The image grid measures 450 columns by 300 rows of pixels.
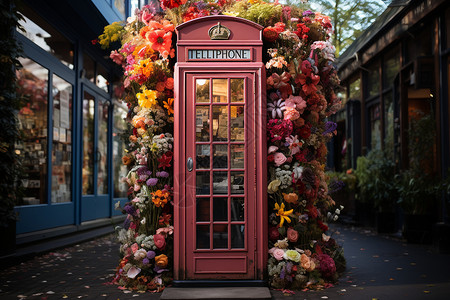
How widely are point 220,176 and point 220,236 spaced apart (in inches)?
27.8

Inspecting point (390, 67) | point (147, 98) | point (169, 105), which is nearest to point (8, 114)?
point (147, 98)

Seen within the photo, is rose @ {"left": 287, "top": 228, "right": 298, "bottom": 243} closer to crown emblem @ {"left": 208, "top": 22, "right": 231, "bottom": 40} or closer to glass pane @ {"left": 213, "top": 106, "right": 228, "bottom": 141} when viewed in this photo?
glass pane @ {"left": 213, "top": 106, "right": 228, "bottom": 141}

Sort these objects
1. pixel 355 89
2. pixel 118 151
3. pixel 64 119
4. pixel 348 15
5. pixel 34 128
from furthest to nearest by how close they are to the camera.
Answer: pixel 348 15, pixel 355 89, pixel 118 151, pixel 64 119, pixel 34 128

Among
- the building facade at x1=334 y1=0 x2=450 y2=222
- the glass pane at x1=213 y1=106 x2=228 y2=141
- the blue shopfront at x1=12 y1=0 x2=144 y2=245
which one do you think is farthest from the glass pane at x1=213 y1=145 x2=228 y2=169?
the building facade at x1=334 y1=0 x2=450 y2=222

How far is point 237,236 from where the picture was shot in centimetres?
588

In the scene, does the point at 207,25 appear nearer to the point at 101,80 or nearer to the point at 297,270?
the point at 297,270

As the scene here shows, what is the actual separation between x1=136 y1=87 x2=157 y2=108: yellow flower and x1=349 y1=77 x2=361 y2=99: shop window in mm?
10891

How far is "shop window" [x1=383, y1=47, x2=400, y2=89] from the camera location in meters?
12.1

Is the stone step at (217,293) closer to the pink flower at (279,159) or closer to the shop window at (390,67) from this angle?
the pink flower at (279,159)

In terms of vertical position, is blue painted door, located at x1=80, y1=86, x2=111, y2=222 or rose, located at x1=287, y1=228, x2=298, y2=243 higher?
blue painted door, located at x1=80, y1=86, x2=111, y2=222

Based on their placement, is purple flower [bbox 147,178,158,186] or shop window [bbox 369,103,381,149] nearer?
purple flower [bbox 147,178,158,186]

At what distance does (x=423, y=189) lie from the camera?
939 cm

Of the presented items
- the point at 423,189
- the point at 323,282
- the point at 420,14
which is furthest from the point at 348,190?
the point at 323,282

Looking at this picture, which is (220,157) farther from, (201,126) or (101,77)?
(101,77)
